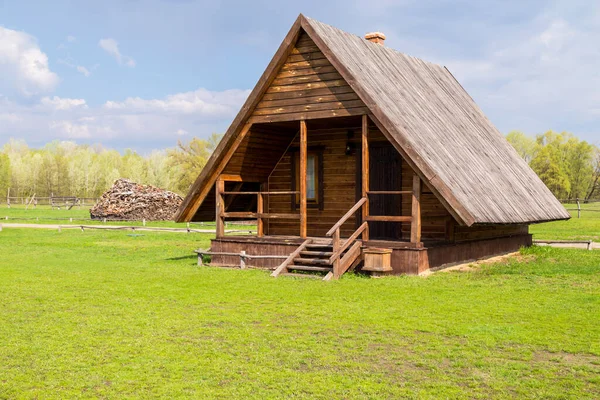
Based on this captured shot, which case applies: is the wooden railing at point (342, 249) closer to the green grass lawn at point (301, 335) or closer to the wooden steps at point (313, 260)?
the wooden steps at point (313, 260)

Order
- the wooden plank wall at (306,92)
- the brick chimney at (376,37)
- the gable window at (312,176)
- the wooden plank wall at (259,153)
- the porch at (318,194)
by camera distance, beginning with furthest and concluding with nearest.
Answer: the brick chimney at (376,37), the gable window at (312,176), the wooden plank wall at (259,153), the porch at (318,194), the wooden plank wall at (306,92)

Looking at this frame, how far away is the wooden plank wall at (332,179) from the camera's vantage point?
20469 millimetres

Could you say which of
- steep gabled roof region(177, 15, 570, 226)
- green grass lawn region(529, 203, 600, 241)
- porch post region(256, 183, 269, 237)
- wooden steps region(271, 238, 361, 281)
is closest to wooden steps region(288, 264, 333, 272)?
wooden steps region(271, 238, 361, 281)

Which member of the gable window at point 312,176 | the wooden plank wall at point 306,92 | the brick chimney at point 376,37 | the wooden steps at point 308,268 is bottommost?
the wooden steps at point 308,268

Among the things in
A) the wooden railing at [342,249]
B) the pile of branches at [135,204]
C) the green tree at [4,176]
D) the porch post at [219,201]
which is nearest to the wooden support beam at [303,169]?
the wooden railing at [342,249]

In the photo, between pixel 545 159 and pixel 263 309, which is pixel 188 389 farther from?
pixel 545 159

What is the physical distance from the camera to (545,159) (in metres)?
74.1

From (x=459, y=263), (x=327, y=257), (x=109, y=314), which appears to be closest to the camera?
(x=109, y=314)

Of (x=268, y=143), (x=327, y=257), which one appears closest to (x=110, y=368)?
(x=327, y=257)

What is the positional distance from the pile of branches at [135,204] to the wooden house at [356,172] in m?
26.1

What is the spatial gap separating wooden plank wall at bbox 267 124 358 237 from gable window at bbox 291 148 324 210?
0.12m

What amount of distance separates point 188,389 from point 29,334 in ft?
12.9

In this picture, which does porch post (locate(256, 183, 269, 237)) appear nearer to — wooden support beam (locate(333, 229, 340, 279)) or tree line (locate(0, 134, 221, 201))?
wooden support beam (locate(333, 229, 340, 279))

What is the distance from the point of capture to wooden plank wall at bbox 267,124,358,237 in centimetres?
2047
